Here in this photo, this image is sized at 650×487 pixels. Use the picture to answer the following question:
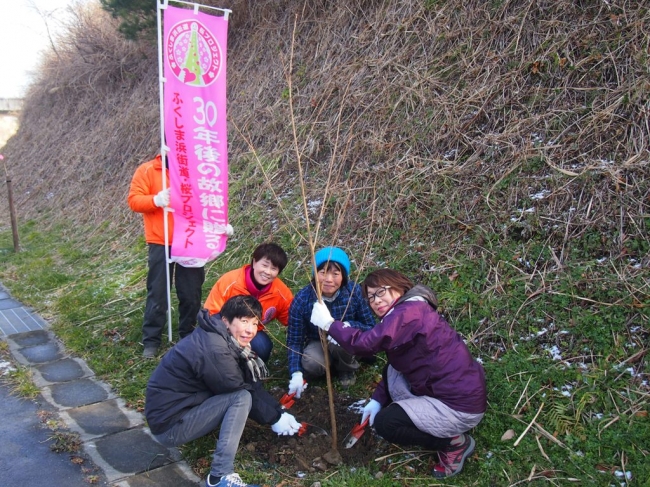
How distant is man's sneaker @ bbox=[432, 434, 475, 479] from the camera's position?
9.24ft

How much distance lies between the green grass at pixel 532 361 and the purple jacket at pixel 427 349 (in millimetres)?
384

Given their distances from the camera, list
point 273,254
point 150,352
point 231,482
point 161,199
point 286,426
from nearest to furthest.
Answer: point 231,482 → point 286,426 → point 273,254 → point 161,199 → point 150,352

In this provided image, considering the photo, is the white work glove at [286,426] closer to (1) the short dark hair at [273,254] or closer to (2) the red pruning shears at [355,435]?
(2) the red pruning shears at [355,435]

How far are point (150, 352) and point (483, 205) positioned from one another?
3.13 metres

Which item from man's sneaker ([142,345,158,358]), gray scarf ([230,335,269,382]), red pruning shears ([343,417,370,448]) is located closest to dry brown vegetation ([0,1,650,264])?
gray scarf ([230,335,269,382])

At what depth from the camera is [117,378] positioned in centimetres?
424

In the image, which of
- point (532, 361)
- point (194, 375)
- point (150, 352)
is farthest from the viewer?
point (150, 352)

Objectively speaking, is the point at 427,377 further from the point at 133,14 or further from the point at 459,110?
the point at 133,14

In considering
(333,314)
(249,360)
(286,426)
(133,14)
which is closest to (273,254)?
(333,314)

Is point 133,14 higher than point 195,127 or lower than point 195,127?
higher

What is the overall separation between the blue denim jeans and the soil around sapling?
31 centimetres

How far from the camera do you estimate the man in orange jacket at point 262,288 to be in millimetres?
3717

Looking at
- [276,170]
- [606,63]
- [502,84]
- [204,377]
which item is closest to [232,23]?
[276,170]

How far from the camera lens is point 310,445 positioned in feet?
10.4
